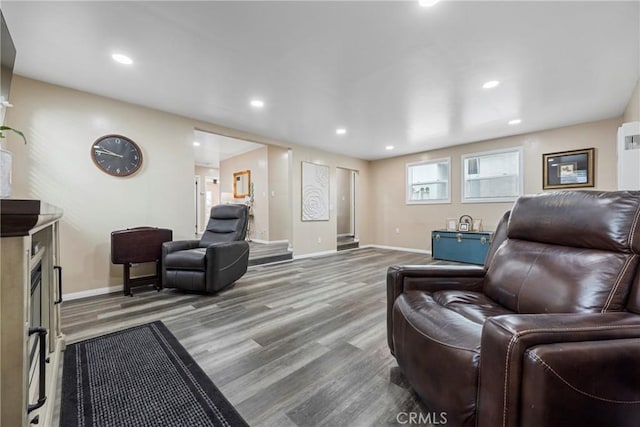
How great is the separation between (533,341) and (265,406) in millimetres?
1244

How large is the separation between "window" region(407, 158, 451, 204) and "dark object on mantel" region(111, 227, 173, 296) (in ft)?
17.4

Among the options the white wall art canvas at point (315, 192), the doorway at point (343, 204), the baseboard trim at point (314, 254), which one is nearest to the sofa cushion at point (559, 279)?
the baseboard trim at point (314, 254)

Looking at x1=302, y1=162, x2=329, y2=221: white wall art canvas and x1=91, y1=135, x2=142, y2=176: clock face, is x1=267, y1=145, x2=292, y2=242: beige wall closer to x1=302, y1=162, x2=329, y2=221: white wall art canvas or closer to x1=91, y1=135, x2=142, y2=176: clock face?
x1=302, y1=162, x2=329, y2=221: white wall art canvas

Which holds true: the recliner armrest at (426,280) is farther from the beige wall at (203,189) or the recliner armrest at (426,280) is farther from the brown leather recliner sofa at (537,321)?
the beige wall at (203,189)

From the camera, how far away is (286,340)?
2004mm

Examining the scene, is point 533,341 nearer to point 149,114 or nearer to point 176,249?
point 176,249

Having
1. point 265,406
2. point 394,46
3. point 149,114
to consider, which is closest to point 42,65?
point 149,114

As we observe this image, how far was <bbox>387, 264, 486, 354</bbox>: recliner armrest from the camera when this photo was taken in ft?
5.36

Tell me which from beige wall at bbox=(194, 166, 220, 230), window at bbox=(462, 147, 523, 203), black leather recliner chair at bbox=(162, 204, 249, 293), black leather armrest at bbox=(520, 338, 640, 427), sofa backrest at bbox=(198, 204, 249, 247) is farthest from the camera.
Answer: beige wall at bbox=(194, 166, 220, 230)

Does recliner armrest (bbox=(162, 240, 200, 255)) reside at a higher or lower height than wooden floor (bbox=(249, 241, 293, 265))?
higher

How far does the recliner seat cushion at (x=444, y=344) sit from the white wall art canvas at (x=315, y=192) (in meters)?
4.22

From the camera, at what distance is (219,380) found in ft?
5.05

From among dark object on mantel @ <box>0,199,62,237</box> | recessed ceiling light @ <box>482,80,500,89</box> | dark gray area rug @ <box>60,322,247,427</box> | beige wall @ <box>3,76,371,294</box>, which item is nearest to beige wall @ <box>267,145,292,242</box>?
beige wall @ <box>3,76,371,294</box>

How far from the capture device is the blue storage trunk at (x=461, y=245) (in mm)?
4762
